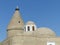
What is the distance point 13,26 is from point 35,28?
387 cm

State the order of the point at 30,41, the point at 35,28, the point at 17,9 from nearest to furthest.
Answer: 1. the point at 30,41
2. the point at 35,28
3. the point at 17,9

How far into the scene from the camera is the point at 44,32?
4025 centimetres

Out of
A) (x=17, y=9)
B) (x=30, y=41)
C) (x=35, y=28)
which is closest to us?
(x=30, y=41)

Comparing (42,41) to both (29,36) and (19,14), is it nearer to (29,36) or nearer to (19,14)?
(29,36)

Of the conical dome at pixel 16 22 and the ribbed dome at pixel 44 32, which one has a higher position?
the conical dome at pixel 16 22

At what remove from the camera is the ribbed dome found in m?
39.7

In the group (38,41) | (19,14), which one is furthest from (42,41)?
(19,14)

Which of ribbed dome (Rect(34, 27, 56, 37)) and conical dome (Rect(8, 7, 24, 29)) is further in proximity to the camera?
conical dome (Rect(8, 7, 24, 29))

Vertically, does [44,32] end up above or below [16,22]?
below

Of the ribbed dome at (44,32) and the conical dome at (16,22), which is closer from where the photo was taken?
the ribbed dome at (44,32)

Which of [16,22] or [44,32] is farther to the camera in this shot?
[16,22]

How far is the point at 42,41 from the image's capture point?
39375 mm

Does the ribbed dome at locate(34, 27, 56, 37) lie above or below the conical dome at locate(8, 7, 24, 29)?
below

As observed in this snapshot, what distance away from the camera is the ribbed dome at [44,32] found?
3972cm
